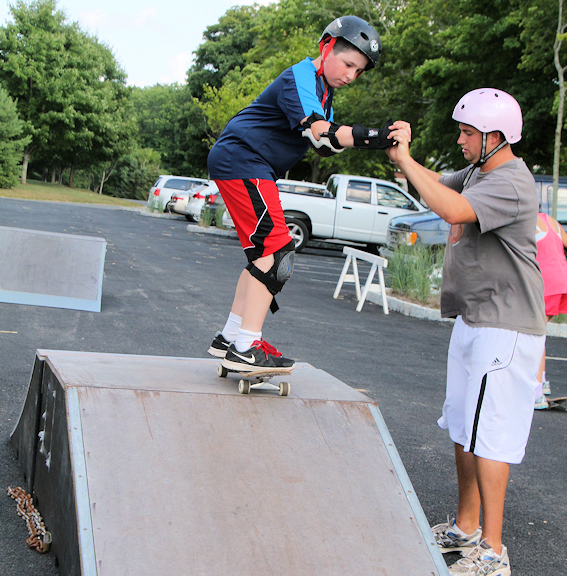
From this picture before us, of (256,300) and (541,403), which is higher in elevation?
(256,300)

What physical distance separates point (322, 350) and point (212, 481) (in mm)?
4616

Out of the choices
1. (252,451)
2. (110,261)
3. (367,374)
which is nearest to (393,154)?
(252,451)

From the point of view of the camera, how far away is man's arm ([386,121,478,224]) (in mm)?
2664

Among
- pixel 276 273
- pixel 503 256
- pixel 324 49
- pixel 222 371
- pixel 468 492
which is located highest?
pixel 324 49

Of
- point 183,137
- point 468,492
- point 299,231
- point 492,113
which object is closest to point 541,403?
point 468,492

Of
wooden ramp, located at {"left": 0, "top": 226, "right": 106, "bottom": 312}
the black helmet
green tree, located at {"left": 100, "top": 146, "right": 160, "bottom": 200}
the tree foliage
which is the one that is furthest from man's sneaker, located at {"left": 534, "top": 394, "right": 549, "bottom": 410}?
green tree, located at {"left": 100, "top": 146, "right": 160, "bottom": 200}

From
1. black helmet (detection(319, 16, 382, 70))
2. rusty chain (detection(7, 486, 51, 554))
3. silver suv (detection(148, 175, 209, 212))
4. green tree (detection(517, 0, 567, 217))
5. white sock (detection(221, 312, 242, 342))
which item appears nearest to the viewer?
rusty chain (detection(7, 486, 51, 554))

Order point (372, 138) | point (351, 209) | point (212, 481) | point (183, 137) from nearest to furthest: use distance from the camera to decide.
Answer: point (212, 481) < point (372, 138) < point (351, 209) < point (183, 137)

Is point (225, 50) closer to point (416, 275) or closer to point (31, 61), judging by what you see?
point (31, 61)

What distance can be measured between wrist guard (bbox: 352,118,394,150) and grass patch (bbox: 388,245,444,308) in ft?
26.7

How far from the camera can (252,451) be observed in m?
2.66

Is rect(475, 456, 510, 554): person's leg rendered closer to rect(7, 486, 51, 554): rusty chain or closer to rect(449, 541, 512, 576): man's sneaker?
rect(449, 541, 512, 576): man's sneaker

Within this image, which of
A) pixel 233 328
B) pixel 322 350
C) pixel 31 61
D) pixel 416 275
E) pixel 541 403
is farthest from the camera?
pixel 31 61

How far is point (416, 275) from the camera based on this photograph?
1080cm
